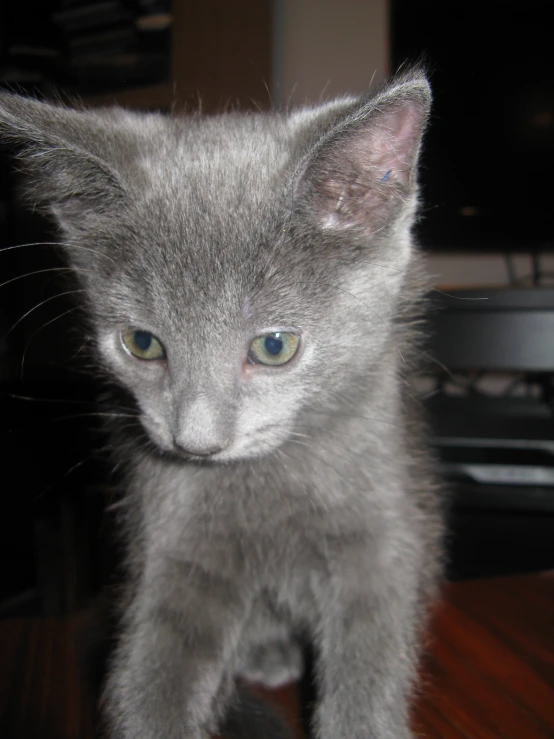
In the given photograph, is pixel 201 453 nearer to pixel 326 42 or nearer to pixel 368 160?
pixel 368 160

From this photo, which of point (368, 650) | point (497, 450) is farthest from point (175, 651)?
point (497, 450)

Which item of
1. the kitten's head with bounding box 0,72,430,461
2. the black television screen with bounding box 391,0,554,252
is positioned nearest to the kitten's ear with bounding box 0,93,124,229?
the kitten's head with bounding box 0,72,430,461

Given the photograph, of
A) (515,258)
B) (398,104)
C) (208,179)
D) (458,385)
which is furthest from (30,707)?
(515,258)

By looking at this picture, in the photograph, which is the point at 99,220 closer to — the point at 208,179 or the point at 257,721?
the point at 208,179

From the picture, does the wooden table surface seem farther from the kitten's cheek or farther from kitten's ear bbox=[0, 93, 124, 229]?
kitten's ear bbox=[0, 93, 124, 229]

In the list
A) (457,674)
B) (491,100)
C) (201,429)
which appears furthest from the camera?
(491,100)

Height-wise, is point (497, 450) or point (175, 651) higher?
point (175, 651)
